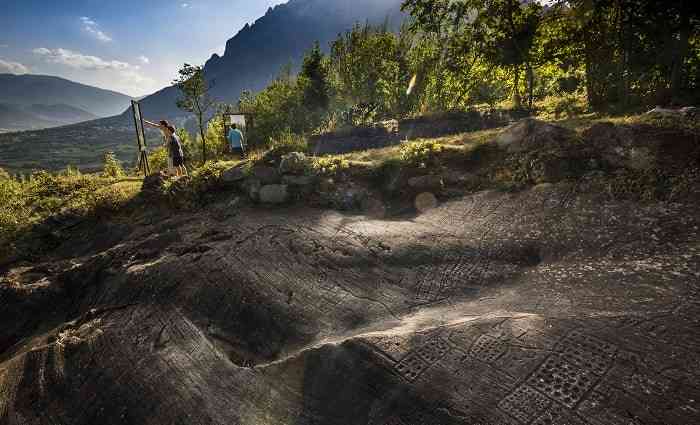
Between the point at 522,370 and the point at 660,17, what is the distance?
1805 centimetres

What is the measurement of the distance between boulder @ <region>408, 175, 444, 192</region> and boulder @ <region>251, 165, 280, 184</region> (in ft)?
14.4

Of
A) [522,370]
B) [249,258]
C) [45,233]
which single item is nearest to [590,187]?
[522,370]

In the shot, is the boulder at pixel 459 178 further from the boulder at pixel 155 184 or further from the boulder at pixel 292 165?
the boulder at pixel 155 184

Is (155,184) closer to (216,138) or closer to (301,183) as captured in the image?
(301,183)

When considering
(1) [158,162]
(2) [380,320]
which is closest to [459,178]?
(2) [380,320]

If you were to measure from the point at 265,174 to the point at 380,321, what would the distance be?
719 centimetres

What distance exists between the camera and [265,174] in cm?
1192

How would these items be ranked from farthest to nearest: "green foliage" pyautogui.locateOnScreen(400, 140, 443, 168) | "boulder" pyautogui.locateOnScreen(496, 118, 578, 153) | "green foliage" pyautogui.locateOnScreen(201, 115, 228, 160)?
"green foliage" pyautogui.locateOnScreen(201, 115, 228, 160) < "green foliage" pyautogui.locateOnScreen(400, 140, 443, 168) < "boulder" pyautogui.locateOnScreen(496, 118, 578, 153)

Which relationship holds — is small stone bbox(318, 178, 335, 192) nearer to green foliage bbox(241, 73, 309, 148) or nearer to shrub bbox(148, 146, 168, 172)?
green foliage bbox(241, 73, 309, 148)

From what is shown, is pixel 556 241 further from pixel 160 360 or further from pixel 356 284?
pixel 160 360

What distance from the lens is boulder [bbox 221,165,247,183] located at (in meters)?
12.2

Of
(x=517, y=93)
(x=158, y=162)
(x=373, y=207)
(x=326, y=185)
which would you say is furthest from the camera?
(x=158, y=162)

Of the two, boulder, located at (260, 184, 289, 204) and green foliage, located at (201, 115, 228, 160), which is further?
green foliage, located at (201, 115, 228, 160)

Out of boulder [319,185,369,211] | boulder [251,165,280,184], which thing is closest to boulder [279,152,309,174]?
boulder [251,165,280,184]
